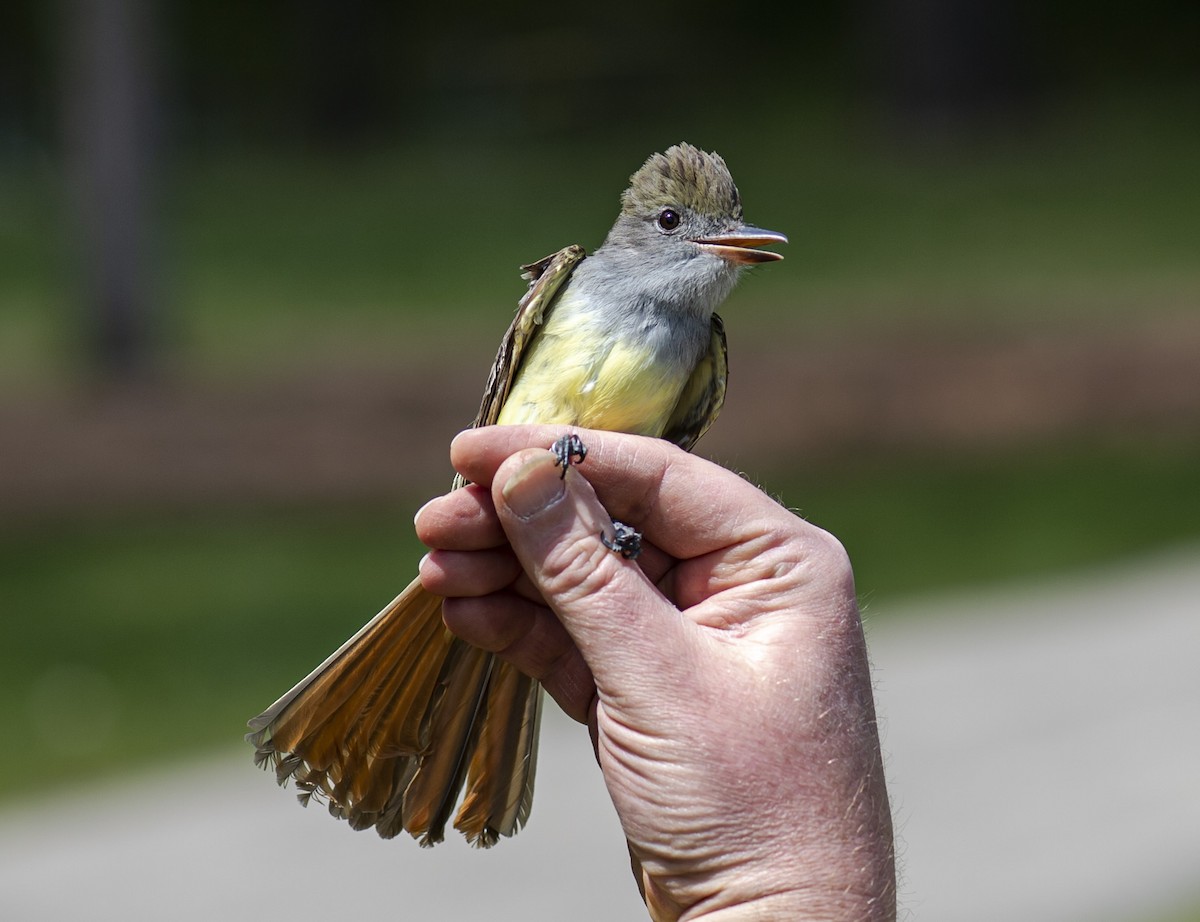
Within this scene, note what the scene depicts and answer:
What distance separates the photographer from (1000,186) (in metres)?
23.7

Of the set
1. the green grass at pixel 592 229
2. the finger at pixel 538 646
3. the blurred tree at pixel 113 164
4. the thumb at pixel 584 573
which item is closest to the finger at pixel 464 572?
the finger at pixel 538 646

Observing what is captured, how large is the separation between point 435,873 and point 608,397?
4134 mm

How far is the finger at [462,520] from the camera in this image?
390 centimetres

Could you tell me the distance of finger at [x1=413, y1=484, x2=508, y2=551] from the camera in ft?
12.8

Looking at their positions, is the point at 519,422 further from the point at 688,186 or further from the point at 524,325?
the point at 688,186

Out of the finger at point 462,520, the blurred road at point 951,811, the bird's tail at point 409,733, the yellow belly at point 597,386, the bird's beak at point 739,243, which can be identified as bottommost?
the blurred road at point 951,811

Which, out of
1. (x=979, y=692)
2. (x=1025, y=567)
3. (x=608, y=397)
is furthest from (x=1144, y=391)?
(x=608, y=397)

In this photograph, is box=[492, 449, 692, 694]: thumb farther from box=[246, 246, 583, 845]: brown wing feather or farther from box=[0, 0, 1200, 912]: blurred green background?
box=[0, 0, 1200, 912]: blurred green background

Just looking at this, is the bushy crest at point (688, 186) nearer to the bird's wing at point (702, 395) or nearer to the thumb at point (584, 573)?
the bird's wing at point (702, 395)

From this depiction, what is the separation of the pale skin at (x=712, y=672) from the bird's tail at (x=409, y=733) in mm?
393

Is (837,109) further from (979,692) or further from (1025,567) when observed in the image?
(979,692)

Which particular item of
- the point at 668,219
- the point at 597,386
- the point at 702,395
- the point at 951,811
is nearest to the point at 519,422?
the point at 597,386

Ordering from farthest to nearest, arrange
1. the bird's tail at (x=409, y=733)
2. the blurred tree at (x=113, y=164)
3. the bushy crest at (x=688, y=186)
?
the blurred tree at (x=113, y=164) → the bushy crest at (x=688, y=186) → the bird's tail at (x=409, y=733)

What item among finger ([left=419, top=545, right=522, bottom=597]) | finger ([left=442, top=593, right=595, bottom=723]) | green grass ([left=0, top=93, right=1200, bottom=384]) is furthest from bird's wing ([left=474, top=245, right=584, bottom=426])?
green grass ([left=0, top=93, right=1200, bottom=384])
